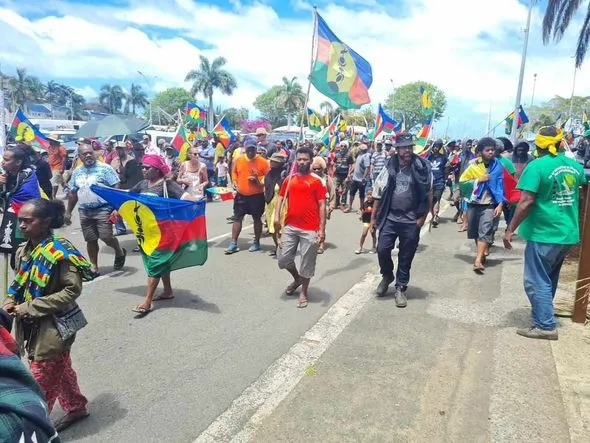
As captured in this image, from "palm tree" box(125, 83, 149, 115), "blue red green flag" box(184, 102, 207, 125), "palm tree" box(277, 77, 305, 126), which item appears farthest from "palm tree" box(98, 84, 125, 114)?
"blue red green flag" box(184, 102, 207, 125)

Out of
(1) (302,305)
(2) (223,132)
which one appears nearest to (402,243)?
(1) (302,305)

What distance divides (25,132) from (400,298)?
11.1 meters

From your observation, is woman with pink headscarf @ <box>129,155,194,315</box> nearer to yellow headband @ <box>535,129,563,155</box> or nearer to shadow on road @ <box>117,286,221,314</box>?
shadow on road @ <box>117,286,221,314</box>

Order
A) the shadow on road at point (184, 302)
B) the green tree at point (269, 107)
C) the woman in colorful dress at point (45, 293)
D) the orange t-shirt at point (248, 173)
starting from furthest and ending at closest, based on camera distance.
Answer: the green tree at point (269, 107) < the orange t-shirt at point (248, 173) < the shadow on road at point (184, 302) < the woman in colorful dress at point (45, 293)

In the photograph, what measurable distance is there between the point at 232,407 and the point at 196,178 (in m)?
5.65

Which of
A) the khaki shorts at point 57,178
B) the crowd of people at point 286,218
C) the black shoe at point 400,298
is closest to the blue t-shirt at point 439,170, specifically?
the crowd of people at point 286,218

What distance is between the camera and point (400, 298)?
5043 mm

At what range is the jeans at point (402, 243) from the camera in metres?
5.05

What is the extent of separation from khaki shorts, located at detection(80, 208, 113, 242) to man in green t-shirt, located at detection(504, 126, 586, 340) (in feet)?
15.2

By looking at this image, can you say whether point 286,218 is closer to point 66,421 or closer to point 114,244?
point 114,244

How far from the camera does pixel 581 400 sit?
3.16 m

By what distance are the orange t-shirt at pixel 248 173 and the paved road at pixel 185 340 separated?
1120 millimetres

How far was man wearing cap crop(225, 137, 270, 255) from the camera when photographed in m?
7.27

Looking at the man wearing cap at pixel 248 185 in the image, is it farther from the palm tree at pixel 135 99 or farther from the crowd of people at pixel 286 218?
the palm tree at pixel 135 99
